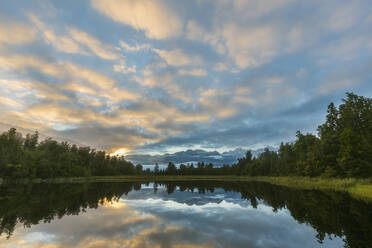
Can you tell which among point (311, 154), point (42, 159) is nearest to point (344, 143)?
point (311, 154)

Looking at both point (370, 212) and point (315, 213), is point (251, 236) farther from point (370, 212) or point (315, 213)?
point (370, 212)

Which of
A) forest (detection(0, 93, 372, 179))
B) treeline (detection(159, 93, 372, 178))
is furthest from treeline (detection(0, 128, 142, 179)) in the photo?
treeline (detection(159, 93, 372, 178))

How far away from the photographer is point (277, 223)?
1583 centimetres

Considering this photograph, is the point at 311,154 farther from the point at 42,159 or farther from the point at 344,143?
the point at 42,159

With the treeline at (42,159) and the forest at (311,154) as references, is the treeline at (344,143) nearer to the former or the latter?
the forest at (311,154)

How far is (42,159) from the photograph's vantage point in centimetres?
8231

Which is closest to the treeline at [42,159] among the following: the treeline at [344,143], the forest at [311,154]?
the forest at [311,154]

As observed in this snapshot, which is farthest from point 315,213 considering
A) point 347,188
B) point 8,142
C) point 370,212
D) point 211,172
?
point 211,172

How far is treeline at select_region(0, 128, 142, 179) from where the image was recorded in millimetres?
67312

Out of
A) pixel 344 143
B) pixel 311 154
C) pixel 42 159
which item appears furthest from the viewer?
pixel 42 159

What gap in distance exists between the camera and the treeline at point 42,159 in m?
67.3

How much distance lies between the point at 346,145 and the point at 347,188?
1084cm

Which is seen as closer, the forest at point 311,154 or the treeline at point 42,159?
the forest at point 311,154

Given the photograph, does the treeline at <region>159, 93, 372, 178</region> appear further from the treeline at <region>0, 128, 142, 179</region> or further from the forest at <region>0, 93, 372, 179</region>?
the treeline at <region>0, 128, 142, 179</region>
